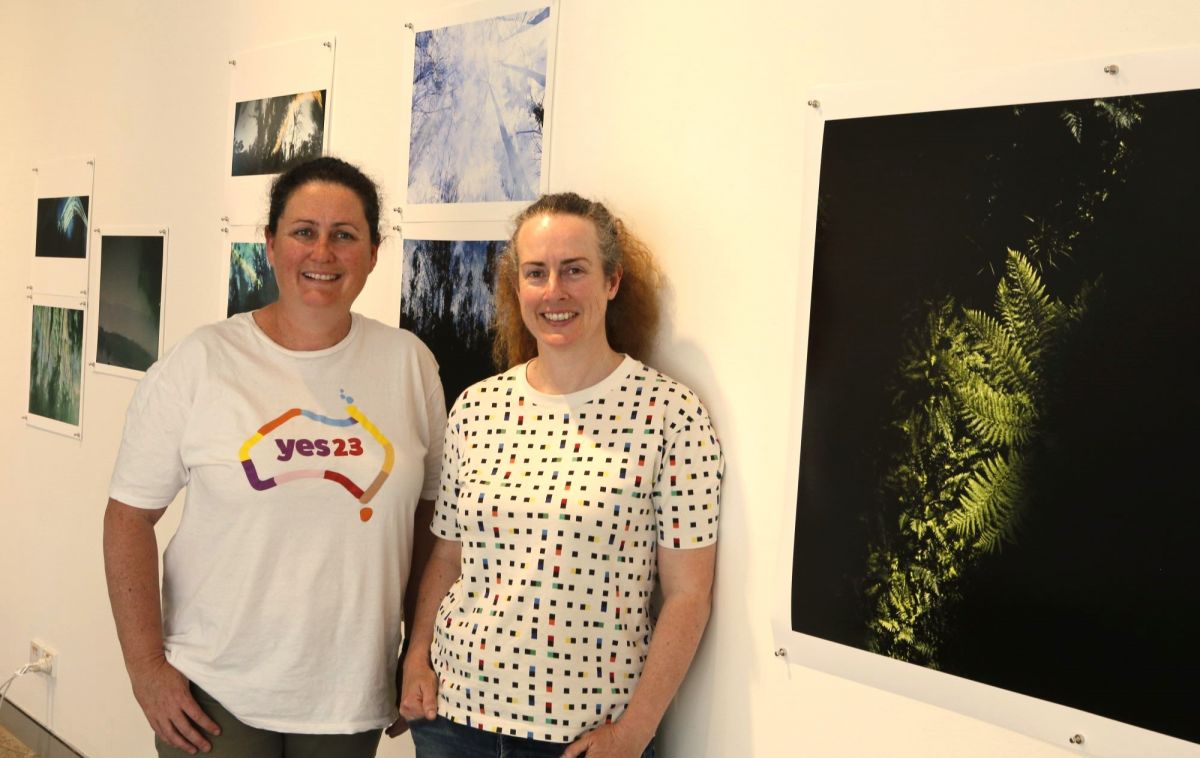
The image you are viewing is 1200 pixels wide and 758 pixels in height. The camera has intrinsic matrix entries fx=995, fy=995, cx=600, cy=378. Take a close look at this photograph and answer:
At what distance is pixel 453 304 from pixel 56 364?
7.05ft

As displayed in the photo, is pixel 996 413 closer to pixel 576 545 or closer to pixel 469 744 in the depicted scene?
pixel 576 545

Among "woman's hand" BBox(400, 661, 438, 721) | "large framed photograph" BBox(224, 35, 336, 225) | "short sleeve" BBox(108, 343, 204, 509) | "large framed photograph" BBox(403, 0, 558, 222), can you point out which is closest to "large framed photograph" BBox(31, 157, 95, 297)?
"large framed photograph" BBox(224, 35, 336, 225)

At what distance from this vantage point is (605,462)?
1.69 m

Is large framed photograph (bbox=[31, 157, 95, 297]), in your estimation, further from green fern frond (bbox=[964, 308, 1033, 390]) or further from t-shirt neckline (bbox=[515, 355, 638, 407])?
green fern frond (bbox=[964, 308, 1033, 390])

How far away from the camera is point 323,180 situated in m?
1.93

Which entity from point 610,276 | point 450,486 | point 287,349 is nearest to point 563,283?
point 610,276

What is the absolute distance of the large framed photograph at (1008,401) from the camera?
1.25m

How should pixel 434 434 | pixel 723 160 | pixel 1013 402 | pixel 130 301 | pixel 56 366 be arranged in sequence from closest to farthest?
1. pixel 1013 402
2. pixel 723 160
3. pixel 434 434
4. pixel 130 301
5. pixel 56 366

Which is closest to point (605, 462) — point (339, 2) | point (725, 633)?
point (725, 633)

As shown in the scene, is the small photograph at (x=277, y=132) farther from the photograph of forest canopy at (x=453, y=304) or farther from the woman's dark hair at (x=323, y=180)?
the woman's dark hair at (x=323, y=180)

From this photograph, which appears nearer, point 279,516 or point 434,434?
point 279,516

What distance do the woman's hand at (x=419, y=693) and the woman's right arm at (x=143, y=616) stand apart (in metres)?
0.38

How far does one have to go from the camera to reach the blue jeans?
1675mm

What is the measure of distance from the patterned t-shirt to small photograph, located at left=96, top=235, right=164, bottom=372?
6.26 feet
